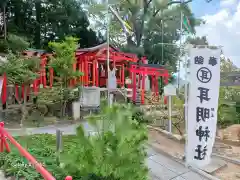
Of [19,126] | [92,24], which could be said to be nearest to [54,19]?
[92,24]

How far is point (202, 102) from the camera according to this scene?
586 centimetres

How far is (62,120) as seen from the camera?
10617 millimetres

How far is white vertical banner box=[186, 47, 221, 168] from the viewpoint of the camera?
5.83 meters

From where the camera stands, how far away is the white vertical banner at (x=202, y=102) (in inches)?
230

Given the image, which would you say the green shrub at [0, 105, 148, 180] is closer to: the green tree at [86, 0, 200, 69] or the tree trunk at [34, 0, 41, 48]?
the tree trunk at [34, 0, 41, 48]

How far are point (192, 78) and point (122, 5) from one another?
64.7 feet

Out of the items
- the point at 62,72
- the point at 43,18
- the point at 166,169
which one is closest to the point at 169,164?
the point at 166,169

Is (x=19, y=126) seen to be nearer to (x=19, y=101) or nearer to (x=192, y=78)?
(x=19, y=101)

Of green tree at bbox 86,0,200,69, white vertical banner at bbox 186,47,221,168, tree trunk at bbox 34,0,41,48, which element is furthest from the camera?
green tree at bbox 86,0,200,69

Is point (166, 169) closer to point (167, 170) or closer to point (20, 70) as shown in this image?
point (167, 170)

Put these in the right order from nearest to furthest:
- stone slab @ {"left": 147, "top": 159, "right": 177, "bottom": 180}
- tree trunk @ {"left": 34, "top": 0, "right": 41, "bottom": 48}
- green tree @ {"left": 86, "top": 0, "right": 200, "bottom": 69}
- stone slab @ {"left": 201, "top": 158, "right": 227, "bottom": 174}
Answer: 1. stone slab @ {"left": 147, "top": 159, "right": 177, "bottom": 180}
2. stone slab @ {"left": 201, "top": 158, "right": 227, "bottom": 174}
3. tree trunk @ {"left": 34, "top": 0, "right": 41, "bottom": 48}
4. green tree @ {"left": 86, "top": 0, "right": 200, "bottom": 69}

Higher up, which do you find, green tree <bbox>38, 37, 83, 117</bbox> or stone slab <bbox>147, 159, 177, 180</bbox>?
green tree <bbox>38, 37, 83, 117</bbox>

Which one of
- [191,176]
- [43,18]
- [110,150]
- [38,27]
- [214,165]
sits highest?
[43,18]

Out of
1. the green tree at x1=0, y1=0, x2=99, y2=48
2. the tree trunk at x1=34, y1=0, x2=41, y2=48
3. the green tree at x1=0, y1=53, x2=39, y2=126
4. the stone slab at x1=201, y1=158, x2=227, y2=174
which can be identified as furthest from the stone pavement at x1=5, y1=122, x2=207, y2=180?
the tree trunk at x1=34, y1=0, x2=41, y2=48
